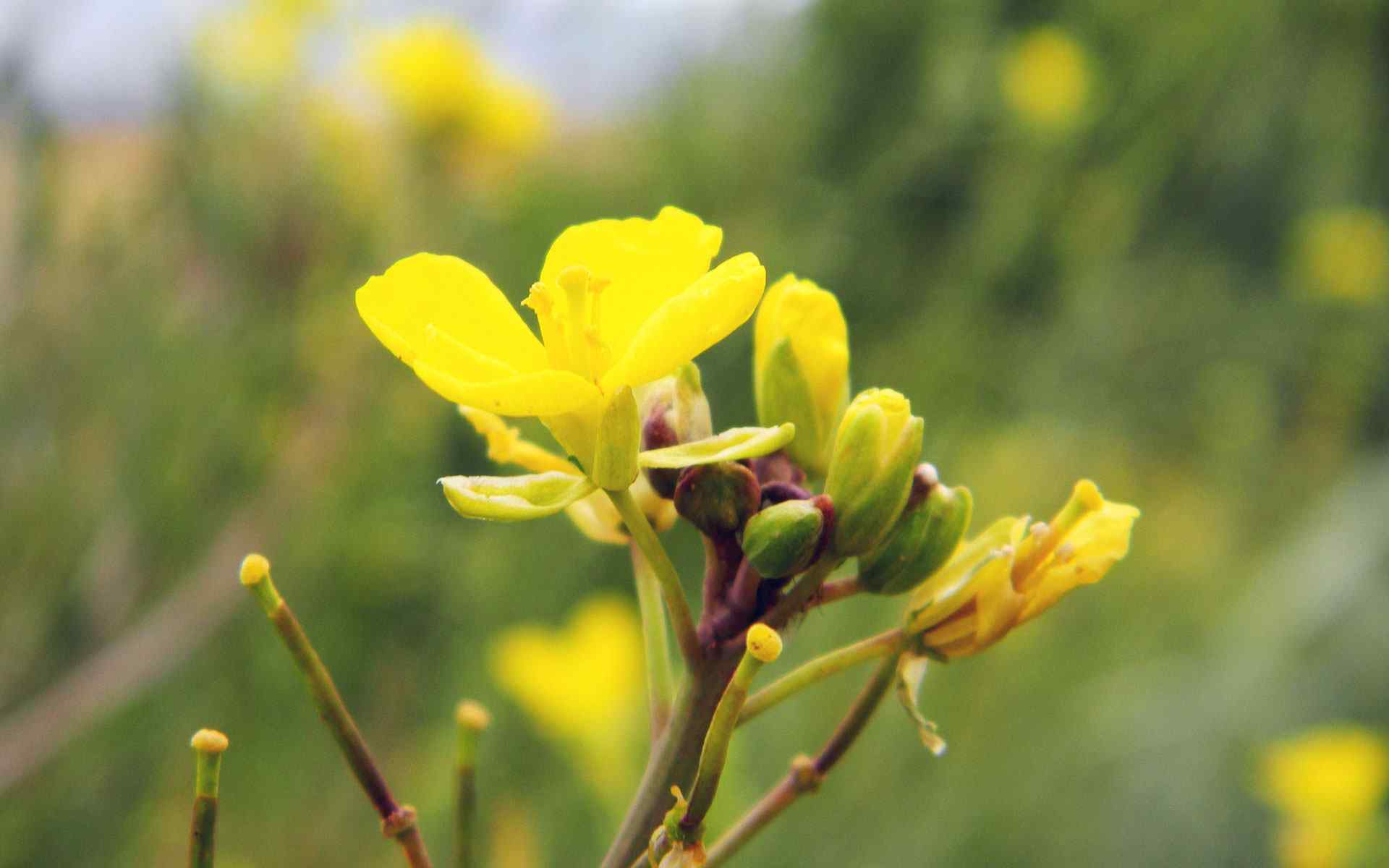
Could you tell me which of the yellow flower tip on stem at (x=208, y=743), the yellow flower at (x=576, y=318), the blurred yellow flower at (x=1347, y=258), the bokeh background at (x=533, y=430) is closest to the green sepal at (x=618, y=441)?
the yellow flower at (x=576, y=318)

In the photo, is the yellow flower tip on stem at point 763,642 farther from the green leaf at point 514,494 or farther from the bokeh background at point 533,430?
the bokeh background at point 533,430

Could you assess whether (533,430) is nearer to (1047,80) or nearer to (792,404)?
(1047,80)

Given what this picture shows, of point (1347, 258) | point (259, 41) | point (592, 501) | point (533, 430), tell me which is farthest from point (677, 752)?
point (1347, 258)

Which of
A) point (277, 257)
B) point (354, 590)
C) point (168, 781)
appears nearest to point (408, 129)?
point (277, 257)

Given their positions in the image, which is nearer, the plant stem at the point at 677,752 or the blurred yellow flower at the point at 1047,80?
the plant stem at the point at 677,752

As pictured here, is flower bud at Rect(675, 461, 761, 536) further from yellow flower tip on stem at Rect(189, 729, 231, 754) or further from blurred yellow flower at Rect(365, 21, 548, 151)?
blurred yellow flower at Rect(365, 21, 548, 151)

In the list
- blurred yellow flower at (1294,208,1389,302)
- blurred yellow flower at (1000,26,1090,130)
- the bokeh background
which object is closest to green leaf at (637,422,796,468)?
the bokeh background

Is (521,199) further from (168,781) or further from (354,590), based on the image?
(168,781)
